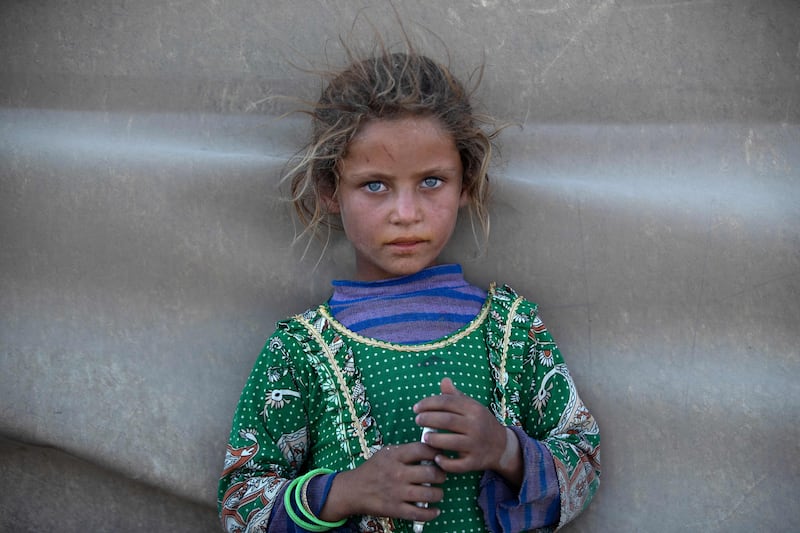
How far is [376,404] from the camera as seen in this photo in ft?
5.70

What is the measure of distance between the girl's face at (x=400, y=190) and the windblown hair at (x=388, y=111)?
0.09ft

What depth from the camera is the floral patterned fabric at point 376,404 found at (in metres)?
1.71

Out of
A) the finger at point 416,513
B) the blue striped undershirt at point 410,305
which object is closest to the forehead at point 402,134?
the blue striped undershirt at point 410,305

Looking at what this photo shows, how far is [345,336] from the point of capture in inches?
71.2

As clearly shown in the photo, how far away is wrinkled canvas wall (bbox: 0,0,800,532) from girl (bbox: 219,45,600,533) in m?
0.21

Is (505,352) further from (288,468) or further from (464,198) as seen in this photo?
(288,468)

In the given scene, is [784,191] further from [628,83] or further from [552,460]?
[552,460]

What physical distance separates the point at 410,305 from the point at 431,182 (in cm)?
27

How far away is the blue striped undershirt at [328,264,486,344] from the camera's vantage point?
1.80 m

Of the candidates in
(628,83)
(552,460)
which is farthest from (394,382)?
(628,83)

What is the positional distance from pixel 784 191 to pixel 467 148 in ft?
2.48

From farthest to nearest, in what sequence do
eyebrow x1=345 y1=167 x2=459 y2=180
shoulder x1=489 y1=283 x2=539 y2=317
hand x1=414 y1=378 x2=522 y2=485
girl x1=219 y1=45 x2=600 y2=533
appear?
shoulder x1=489 y1=283 x2=539 y2=317
eyebrow x1=345 y1=167 x2=459 y2=180
girl x1=219 y1=45 x2=600 y2=533
hand x1=414 y1=378 x2=522 y2=485

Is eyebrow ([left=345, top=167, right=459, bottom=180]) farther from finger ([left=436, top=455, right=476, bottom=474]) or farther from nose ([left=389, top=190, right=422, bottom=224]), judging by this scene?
finger ([left=436, top=455, right=476, bottom=474])

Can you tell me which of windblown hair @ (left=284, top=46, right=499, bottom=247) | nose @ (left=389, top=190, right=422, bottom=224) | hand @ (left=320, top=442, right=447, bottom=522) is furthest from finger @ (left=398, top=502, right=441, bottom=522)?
windblown hair @ (left=284, top=46, right=499, bottom=247)
